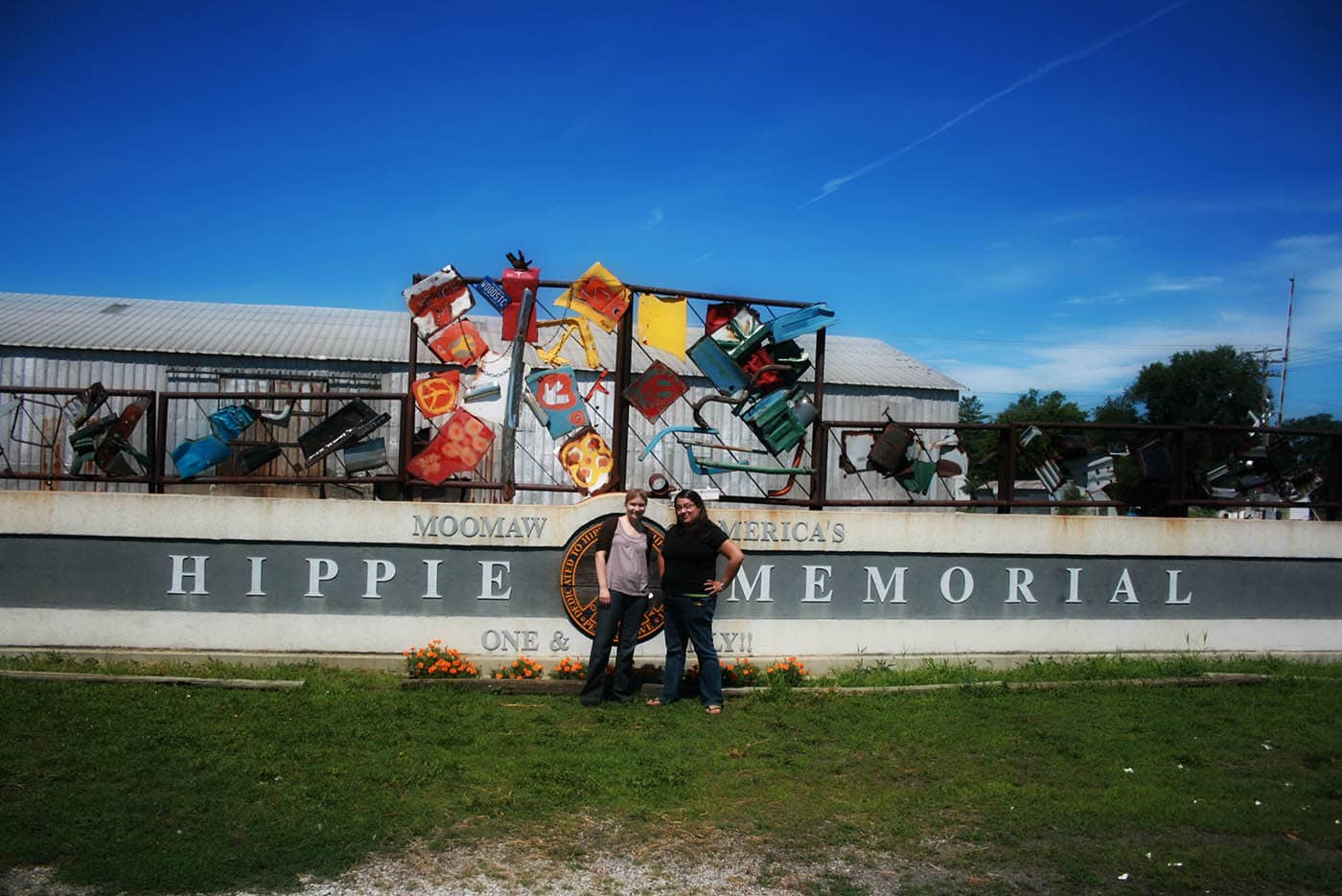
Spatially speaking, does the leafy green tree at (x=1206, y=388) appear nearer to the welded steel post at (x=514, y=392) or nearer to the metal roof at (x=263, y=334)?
the metal roof at (x=263, y=334)

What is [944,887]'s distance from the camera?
4750mm

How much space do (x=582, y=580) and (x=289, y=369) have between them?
11.7m

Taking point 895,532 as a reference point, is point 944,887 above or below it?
below

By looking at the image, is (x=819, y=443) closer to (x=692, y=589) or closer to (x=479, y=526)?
(x=692, y=589)

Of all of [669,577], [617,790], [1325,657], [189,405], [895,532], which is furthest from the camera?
[189,405]

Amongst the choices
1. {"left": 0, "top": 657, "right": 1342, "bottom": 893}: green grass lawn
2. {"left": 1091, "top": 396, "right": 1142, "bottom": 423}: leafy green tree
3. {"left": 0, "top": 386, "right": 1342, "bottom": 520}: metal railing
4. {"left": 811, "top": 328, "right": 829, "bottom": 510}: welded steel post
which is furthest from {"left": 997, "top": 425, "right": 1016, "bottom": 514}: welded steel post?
{"left": 1091, "top": 396, "right": 1142, "bottom": 423}: leafy green tree

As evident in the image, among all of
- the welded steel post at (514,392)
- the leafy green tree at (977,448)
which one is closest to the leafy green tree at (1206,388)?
the leafy green tree at (977,448)

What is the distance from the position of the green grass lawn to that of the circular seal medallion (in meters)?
1.06

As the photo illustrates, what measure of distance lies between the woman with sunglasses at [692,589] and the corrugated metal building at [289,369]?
8403 millimetres

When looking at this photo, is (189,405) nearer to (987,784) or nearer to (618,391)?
(618,391)

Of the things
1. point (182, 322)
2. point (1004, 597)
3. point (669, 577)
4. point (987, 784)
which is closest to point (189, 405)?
point (182, 322)

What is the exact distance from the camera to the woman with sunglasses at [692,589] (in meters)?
8.15

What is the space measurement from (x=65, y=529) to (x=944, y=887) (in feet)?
25.6

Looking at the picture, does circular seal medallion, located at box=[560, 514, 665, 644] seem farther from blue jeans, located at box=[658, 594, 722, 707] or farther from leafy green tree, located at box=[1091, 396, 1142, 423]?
leafy green tree, located at box=[1091, 396, 1142, 423]
